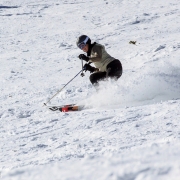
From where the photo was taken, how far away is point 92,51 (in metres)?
8.16

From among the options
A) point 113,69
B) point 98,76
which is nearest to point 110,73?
point 113,69

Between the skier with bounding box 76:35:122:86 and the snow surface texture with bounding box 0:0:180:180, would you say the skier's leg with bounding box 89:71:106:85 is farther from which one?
the snow surface texture with bounding box 0:0:180:180

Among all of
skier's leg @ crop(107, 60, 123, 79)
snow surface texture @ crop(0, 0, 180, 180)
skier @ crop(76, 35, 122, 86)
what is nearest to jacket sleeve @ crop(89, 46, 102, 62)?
skier @ crop(76, 35, 122, 86)

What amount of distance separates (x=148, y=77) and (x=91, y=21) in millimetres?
12124

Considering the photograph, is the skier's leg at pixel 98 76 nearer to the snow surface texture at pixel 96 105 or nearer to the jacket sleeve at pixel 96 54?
the snow surface texture at pixel 96 105

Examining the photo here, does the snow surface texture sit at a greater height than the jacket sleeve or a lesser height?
lesser

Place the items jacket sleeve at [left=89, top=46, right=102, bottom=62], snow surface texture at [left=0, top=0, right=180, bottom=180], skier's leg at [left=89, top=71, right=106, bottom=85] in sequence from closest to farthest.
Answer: snow surface texture at [left=0, top=0, right=180, bottom=180], jacket sleeve at [left=89, top=46, right=102, bottom=62], skier's leg at [left=89, top=71, right=106, bottom=85]

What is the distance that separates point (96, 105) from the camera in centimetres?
785

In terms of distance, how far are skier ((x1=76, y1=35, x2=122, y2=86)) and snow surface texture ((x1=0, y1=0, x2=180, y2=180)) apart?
21cm

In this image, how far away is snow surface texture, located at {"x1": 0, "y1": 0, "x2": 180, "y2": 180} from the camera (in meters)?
4.03

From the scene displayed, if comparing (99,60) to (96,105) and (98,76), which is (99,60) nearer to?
(98,76)

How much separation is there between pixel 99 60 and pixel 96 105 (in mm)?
981

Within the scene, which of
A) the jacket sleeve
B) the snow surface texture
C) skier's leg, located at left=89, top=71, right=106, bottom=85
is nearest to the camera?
the snow surface texture

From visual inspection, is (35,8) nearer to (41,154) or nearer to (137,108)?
(137,108)
